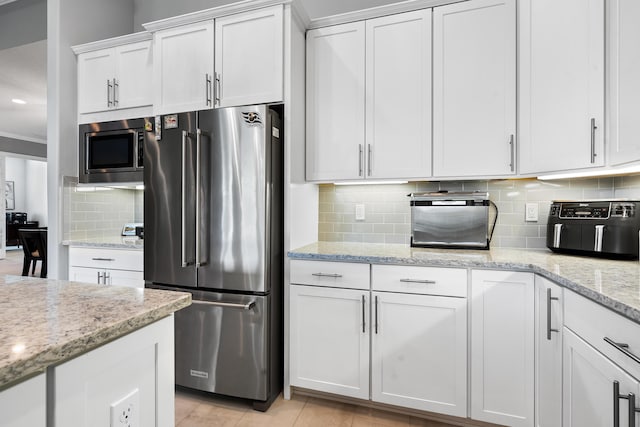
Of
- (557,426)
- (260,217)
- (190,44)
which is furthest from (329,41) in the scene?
(557,426)

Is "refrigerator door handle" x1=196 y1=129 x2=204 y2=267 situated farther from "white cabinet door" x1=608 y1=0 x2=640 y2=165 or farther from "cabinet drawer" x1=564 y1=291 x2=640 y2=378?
"white cabinet door" x1=608 y1=0 x2=640 y2=165

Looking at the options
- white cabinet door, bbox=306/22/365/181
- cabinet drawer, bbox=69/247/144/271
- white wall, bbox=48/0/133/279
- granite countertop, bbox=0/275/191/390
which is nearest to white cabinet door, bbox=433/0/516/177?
white cabinet door, bbox=306/22/365/181

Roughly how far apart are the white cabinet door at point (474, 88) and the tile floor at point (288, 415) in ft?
4.79

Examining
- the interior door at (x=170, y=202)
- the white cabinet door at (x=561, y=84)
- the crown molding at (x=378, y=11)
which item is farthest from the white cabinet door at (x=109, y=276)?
the white cabinet door at (x=561, y=84)

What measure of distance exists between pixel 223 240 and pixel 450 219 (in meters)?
1.42

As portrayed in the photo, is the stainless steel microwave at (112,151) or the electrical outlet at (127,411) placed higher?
the stainless steel microwave at (112,151)

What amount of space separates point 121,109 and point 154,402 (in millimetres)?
2588

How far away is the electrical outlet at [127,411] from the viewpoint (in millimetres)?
713

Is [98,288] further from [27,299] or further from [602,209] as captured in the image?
[602,209]

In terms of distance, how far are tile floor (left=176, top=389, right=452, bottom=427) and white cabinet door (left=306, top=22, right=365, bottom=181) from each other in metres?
1.40

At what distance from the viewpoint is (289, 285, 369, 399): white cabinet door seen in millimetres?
1938

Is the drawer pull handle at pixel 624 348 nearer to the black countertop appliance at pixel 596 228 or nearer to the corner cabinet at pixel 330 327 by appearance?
the black countertop appliance at pixel 596 228

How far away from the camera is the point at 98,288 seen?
965 mm

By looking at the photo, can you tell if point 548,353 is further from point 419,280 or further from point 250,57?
point 250,57
